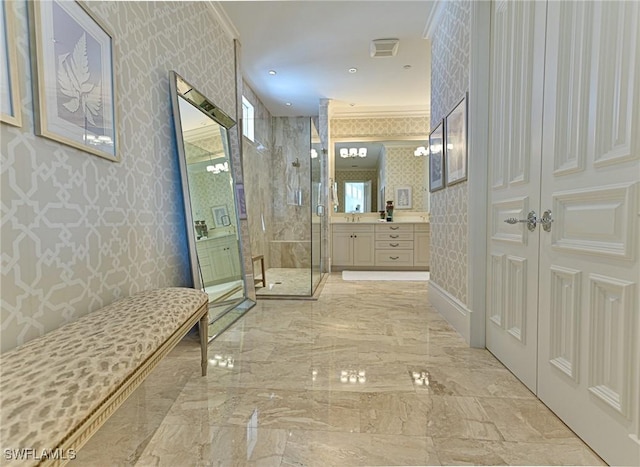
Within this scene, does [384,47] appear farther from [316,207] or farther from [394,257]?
[394,257]

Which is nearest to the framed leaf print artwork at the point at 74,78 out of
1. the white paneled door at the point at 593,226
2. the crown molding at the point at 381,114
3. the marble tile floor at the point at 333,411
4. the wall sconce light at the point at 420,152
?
the marble tile floor at the point at 333,411

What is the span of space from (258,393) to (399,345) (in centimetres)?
109

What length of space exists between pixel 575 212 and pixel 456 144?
4.37 ft

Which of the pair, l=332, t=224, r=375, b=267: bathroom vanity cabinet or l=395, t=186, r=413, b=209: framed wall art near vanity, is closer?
l=332, t=224, r=375, b=267: bathroom vanity cabinet

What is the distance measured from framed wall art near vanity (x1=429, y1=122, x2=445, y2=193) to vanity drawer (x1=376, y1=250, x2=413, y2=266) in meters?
2.18

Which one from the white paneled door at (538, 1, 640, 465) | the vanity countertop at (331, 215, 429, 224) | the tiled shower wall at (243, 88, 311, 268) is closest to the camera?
the white paneled door at (538, 1, 640, 465)

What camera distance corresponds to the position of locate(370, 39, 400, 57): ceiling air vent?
131 inches

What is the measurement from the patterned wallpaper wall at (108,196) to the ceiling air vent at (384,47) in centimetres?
178

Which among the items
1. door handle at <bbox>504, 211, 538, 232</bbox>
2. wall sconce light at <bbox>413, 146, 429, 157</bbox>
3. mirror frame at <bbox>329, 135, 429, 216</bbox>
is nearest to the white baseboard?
door handle at <bbox>504, 211, 538, 232</bbox>

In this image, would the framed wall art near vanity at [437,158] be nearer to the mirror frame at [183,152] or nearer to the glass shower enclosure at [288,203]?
the glass shower enclosure at [288,203]

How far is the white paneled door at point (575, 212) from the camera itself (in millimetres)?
1021

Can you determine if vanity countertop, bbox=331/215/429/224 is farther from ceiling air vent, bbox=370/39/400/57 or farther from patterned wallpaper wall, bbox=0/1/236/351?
patterned wallpaper wall, bbox=0/1/236/351

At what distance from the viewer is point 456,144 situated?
96.0 inches

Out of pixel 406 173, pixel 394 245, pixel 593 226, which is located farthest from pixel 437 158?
pixel 406 173
